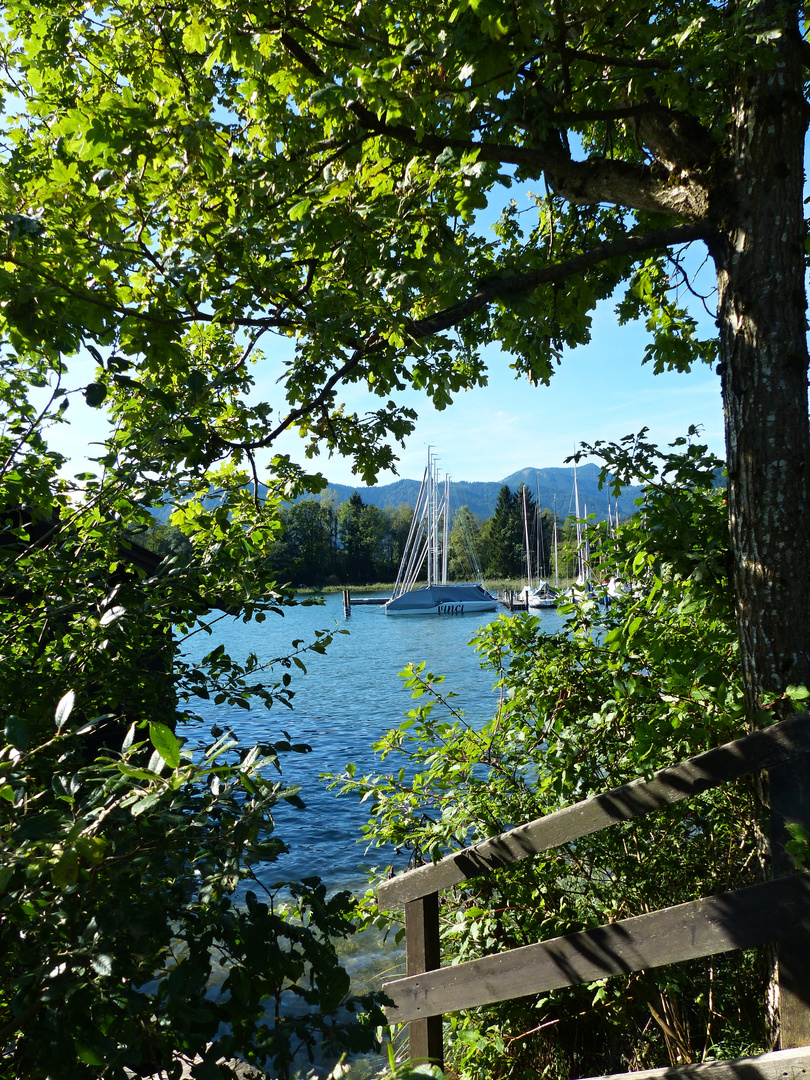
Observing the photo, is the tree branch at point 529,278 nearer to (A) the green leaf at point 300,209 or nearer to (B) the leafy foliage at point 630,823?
(A) the green leaf at point 300,209

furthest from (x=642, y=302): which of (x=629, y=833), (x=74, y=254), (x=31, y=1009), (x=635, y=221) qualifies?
(x=31, y=1009)

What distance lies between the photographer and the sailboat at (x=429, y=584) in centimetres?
5181

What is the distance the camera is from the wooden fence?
7.07 feet

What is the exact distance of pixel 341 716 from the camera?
63.4ft

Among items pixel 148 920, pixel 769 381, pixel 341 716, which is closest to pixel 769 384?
pixel 769 381

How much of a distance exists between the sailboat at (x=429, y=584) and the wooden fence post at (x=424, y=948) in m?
46.7

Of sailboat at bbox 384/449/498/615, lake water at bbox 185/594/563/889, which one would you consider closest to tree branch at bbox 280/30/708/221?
lake water at bbox 185/594/563/889

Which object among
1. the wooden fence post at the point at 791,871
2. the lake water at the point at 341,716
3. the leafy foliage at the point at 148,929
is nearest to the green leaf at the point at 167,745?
the leafy foliage at the point at 148,929

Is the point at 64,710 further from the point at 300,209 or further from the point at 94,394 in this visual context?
the point at 300,209

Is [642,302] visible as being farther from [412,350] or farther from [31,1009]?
[31,1009]

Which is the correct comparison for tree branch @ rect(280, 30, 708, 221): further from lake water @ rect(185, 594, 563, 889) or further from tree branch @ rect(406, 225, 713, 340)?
lake water @ rect(185, 594, 563, 889)

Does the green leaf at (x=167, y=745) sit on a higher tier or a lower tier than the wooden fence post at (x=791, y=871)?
higher

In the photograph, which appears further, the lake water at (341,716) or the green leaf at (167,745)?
the lake water at (341,716)

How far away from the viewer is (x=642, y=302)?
5.21m
